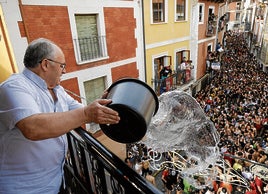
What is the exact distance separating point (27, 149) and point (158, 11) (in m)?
12.3

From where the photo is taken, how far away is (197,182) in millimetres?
7527

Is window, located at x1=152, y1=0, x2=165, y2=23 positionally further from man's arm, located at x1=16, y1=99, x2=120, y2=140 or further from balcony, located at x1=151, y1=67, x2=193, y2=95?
man's arm, located at x1=16, y1=99, x2=120, y2=140

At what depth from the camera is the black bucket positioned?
136cm

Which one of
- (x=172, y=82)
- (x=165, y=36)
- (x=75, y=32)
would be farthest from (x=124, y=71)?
(x=172, y=82)

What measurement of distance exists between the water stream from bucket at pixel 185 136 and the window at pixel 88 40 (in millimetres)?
3772

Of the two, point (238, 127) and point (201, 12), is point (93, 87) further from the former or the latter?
point (201, 12)

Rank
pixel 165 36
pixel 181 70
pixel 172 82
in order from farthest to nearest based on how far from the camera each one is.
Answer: pixel 181 70 → pixel 172 82 → pixel 165 36

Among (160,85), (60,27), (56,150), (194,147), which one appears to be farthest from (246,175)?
(60,27)

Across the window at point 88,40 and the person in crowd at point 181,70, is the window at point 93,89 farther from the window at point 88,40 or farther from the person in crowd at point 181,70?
the person in crowd at point 181,70

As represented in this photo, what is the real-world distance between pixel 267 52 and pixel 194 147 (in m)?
23.3

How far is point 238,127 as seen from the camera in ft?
36.9

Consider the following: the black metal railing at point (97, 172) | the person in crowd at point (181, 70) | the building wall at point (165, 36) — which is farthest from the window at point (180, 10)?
the black metal railing at point (97, 172)

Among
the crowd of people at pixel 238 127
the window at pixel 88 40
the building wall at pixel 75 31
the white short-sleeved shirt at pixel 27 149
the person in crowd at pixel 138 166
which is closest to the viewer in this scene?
the white short-sleeved shirt at pixel 27 149

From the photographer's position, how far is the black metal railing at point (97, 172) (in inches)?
51.1
